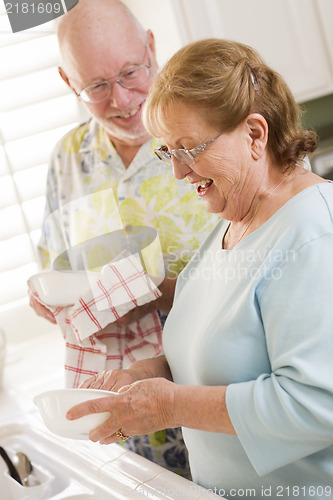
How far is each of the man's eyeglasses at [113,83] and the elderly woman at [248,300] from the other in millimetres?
148

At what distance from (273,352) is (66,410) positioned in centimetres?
24

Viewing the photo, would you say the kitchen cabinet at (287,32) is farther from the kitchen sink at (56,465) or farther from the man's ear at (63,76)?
the kitchen sink at (56,465)

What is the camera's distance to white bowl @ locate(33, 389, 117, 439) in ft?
2.34

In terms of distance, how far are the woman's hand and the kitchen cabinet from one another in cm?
107

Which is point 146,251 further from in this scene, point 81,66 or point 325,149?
point 325,149

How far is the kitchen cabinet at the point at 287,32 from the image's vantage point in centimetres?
163

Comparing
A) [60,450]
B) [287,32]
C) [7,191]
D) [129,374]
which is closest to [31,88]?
[7,191]

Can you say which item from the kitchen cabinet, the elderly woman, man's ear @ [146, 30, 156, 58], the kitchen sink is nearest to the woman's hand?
the elderly woman

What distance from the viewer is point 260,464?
637mm

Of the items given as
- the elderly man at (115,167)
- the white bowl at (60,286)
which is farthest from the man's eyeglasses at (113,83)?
the white bowl at (60,286)

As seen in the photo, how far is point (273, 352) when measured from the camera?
636 millimetres

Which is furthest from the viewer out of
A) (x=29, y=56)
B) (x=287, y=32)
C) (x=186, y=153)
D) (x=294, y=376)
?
(x=287, y=32)

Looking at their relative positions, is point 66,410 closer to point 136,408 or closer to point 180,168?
point 136,408

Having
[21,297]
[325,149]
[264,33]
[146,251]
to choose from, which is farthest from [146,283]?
[325,149]
